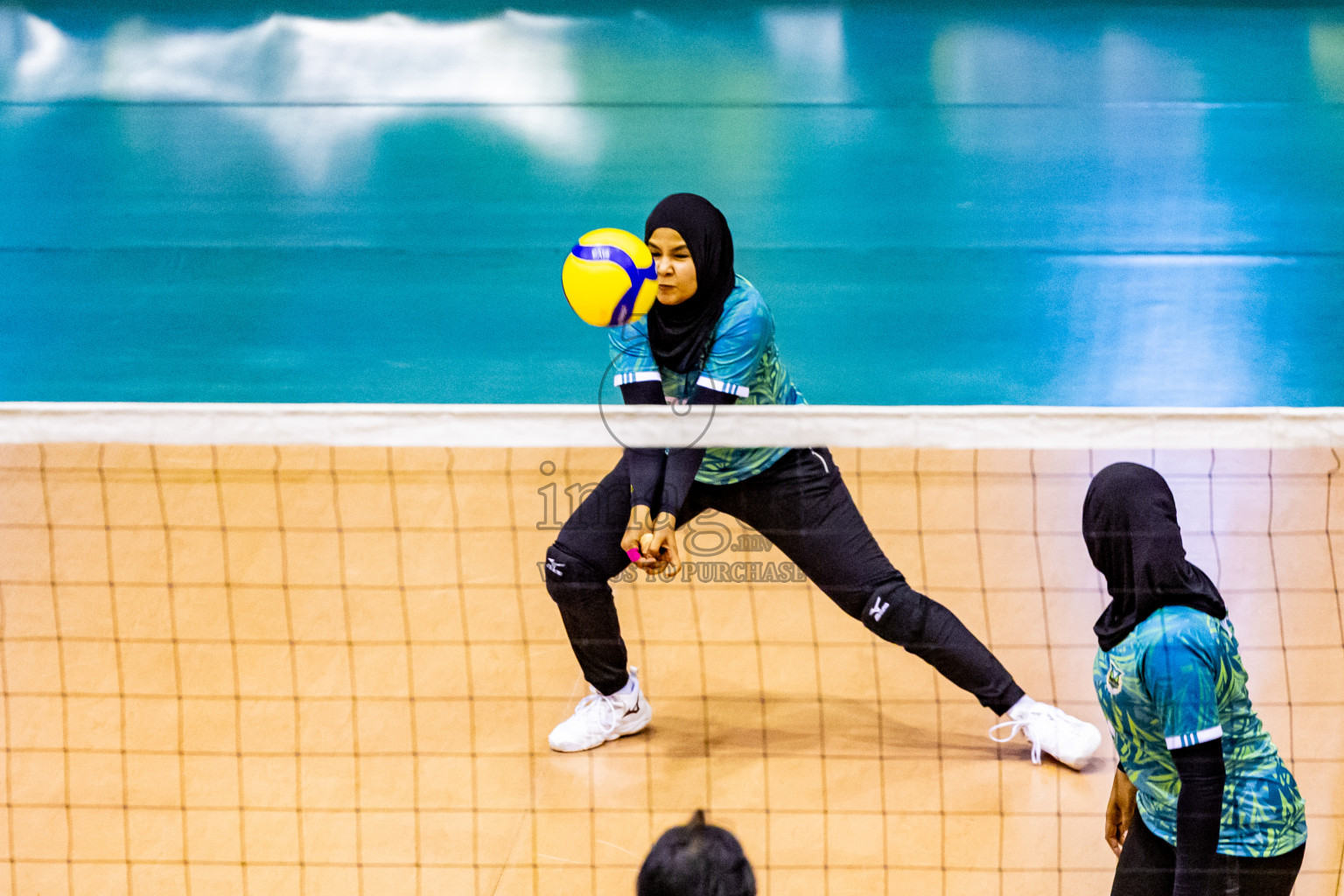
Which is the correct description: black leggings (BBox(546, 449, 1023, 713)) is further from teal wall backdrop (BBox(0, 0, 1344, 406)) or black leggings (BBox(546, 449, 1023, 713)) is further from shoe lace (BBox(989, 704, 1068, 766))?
teal wall backdrop (BBox(0, 0, 1344, 406))

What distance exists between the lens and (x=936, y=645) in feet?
11.0

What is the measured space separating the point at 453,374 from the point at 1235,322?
4.24 meters

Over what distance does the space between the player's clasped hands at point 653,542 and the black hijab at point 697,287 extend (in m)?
0.43

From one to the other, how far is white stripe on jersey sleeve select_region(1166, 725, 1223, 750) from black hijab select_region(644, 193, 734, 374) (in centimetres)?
161

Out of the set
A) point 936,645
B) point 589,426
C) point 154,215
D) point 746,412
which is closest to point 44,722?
point 589,426

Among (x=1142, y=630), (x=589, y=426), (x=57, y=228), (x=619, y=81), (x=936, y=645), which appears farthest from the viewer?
(x=619, y=81)

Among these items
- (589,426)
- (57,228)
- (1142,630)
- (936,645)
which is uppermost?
(57,228)

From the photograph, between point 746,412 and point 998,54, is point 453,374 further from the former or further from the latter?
point 998,54

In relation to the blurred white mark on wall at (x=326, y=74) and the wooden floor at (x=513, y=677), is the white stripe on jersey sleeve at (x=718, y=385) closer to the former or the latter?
the wooden floor at (x=513, y=677)

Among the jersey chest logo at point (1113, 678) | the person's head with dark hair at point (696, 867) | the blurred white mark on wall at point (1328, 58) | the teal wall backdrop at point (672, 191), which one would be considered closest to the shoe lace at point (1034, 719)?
the jersey chest logo at point (1113, 678)

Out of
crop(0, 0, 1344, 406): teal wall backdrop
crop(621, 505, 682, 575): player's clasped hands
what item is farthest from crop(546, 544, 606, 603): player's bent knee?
crop(0, 0, 1344, 406): teal wall backdrop

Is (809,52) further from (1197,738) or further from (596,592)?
(1197,738)

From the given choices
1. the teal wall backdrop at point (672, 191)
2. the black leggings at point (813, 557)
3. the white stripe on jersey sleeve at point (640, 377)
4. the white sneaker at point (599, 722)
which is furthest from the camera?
the teal wall backdrop at point (672, 191)

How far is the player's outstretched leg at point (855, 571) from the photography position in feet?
11.0
